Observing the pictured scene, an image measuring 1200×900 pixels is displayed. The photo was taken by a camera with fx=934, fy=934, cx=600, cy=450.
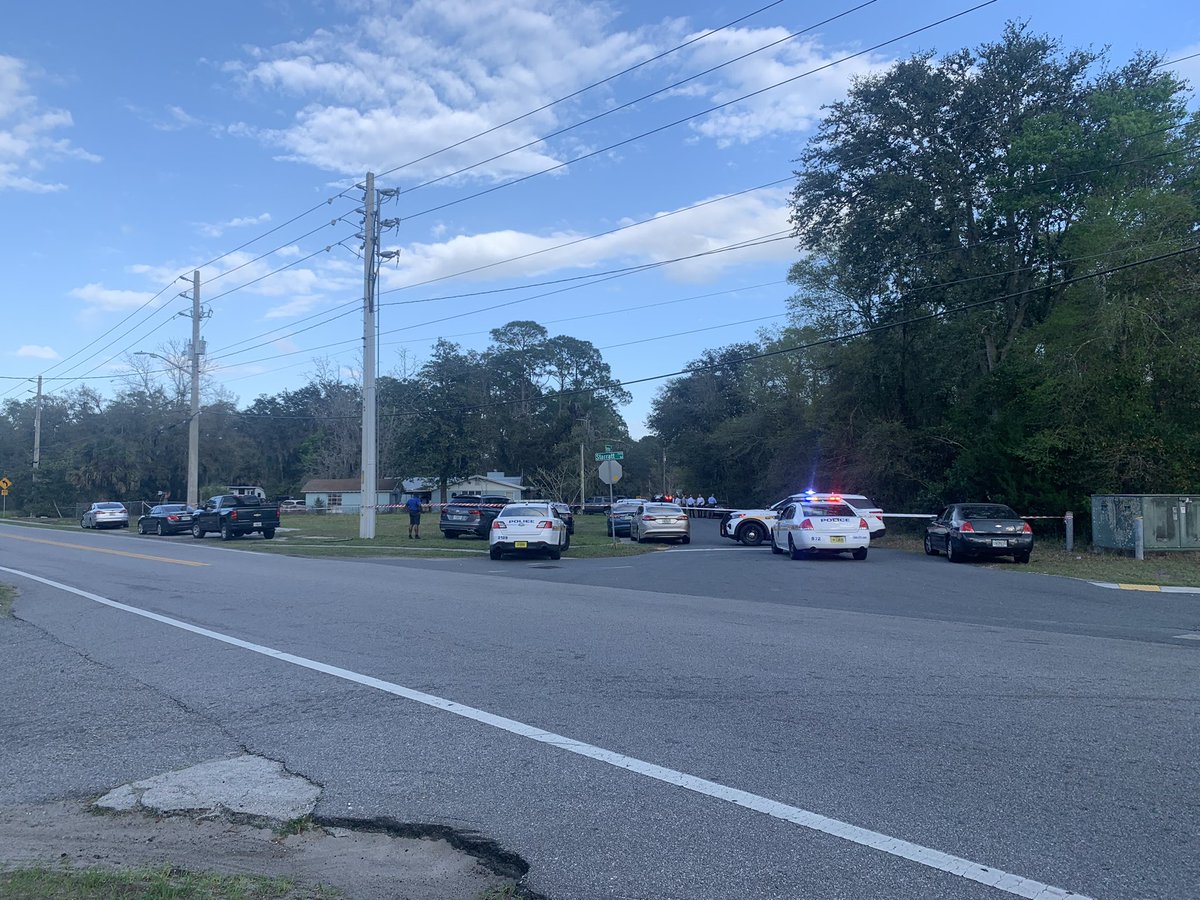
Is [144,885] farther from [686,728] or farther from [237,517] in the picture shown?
[237,517]

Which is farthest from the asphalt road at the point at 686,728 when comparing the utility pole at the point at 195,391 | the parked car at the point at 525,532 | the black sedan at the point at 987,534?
the utility pole at the point at 195,391

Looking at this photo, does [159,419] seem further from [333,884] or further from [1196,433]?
[333,884]

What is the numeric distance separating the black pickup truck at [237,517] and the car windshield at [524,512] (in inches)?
643

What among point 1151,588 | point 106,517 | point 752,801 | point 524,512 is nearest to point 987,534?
point 1151,588

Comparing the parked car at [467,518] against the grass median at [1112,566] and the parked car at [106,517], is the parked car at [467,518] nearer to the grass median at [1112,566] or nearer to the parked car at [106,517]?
the grass median at [1112,566]

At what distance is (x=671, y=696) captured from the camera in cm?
775

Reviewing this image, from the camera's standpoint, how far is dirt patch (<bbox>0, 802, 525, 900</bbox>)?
4.36 meters

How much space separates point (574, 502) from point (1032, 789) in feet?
256

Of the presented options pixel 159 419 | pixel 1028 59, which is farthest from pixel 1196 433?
pixel 159 419

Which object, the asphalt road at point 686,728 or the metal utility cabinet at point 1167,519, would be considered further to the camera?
the metal utility cabinet at point 1167,519

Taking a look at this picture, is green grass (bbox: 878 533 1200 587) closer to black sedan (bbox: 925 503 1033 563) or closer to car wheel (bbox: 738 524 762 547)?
black sedan (bbox: 925 503 1033 563)

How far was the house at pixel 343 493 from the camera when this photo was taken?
3229 inches

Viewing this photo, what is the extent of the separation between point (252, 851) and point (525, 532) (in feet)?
64.5

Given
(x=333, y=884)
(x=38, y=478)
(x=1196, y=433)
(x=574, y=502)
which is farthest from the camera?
(x=574, y=502)
